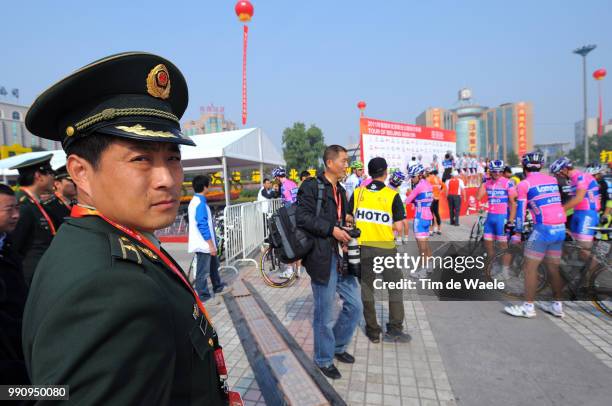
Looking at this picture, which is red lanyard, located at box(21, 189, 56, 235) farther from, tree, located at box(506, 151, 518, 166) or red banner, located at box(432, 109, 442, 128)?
tree, located at box(506, 151, 518, 166)

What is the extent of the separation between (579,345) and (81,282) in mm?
5128

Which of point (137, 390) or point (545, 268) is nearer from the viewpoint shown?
point (137, 390)

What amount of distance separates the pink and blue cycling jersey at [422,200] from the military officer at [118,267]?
6.13 metres

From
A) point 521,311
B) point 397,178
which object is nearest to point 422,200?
point 397,178

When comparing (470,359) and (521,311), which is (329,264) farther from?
(521,311)

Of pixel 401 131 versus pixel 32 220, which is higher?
pixel 401 131

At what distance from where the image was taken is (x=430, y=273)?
6.54 metres

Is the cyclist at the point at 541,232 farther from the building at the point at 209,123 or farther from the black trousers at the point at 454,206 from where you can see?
the building at the point at 209,123

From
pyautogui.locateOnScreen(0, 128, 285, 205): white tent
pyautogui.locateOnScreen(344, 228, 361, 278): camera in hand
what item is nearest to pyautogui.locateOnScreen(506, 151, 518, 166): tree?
pyautogui.locateOnScreen(0, 128, 285, 205): white tent

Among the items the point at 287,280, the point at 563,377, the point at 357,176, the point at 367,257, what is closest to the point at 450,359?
the point at 563,377

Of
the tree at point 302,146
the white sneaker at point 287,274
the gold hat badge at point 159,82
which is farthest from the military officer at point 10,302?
the tree at point 302,146

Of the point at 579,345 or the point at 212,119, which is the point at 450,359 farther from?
the point at 212,119

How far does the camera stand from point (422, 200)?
6.96 meters

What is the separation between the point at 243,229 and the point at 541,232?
601cm
